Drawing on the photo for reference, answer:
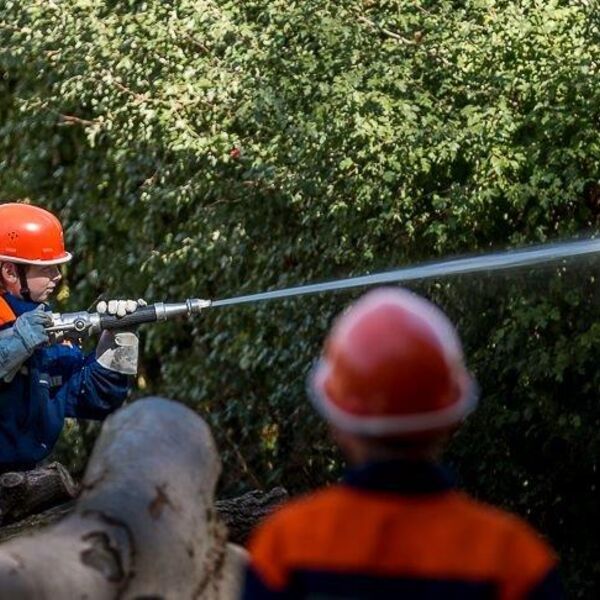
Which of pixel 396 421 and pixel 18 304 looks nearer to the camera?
pixel 396 421

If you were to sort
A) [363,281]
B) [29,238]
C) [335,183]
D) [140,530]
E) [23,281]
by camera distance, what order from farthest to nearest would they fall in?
[335,183], [363,281], [29,238], [23,281], [140,530]

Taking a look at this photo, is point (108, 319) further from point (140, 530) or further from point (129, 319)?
point (140, 530)

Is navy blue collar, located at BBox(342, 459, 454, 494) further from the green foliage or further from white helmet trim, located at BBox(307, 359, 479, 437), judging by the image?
the green foliage

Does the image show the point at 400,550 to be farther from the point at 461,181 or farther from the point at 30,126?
the point at 30,126

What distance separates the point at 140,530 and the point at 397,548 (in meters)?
1.44

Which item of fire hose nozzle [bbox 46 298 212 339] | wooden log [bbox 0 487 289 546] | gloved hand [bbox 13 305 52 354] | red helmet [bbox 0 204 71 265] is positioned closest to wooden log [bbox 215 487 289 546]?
wooden log [bbox 0 487 289 546]

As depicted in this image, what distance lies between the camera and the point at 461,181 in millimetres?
10172

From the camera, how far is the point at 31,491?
8.17 m

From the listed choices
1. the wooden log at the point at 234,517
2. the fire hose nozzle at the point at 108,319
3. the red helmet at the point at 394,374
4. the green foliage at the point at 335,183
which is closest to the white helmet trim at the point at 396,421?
the red helmet at the point at 394,374

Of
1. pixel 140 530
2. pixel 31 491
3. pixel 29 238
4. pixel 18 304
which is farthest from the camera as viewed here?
pixel 29 238

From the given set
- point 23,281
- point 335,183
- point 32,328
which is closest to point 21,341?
point 32,328

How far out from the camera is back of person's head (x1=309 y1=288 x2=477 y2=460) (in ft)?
9.80

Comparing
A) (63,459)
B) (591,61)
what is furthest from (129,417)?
(63,459)

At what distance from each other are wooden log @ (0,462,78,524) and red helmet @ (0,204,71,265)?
3.17 ft
